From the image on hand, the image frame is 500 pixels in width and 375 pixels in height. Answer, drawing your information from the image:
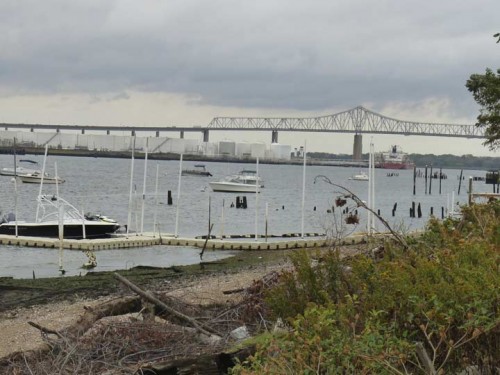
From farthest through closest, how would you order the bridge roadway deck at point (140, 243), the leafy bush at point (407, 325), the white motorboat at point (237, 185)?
the white motorboat at point (237, 185) < the bridge roadway deck at point (140, 243) < the leafy bush at point (407, 325)

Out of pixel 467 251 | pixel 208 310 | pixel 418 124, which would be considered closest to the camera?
pixel 467 251

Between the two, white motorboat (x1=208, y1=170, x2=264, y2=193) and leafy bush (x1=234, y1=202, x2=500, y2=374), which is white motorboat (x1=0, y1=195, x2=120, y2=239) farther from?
white motorboat (x1=208, y1=170, x2=264, y2=193)

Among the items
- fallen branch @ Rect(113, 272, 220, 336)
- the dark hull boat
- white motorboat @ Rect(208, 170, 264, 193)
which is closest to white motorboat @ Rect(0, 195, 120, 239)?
the dark hull boat

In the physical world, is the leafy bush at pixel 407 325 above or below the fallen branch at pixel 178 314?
above

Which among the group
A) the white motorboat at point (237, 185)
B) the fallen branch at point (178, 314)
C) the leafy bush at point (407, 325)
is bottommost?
the white motorboat at point (237, 185)

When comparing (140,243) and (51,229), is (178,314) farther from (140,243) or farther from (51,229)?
(51,229)

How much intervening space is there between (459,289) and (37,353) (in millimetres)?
3939

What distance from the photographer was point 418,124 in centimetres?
17650

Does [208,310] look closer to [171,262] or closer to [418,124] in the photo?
[171,262]

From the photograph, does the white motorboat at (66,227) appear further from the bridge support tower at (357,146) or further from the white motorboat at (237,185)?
the bridge support tower at (357,146)

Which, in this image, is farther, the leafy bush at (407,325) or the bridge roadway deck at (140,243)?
the bridge roadway deck at (140,243)

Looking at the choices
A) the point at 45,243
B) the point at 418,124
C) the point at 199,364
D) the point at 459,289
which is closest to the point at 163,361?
the point at 199,364

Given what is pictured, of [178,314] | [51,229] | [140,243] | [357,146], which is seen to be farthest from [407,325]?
[357,146]

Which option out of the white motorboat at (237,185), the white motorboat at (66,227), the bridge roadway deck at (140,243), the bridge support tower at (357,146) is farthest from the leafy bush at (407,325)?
the bridge support tower at (357,146)
